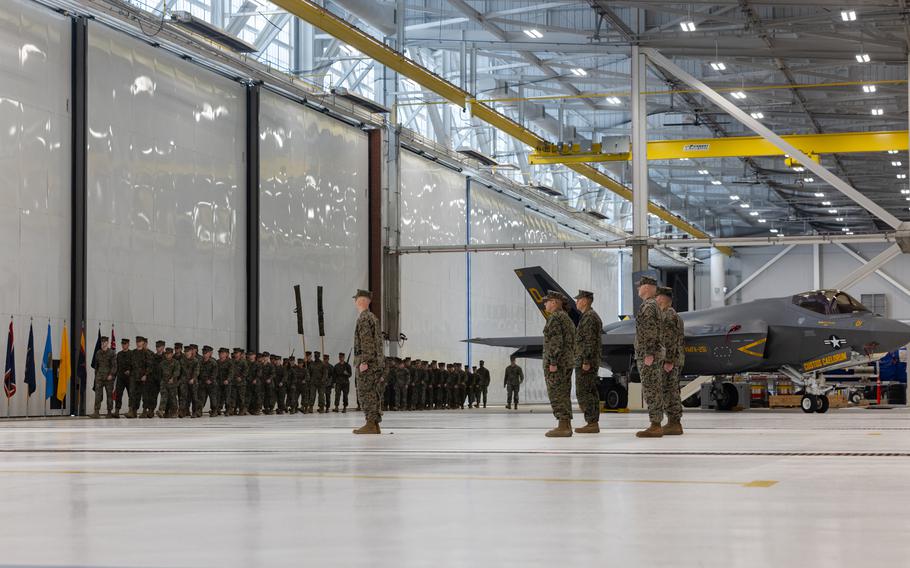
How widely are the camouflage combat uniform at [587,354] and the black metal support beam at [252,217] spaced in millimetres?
15680

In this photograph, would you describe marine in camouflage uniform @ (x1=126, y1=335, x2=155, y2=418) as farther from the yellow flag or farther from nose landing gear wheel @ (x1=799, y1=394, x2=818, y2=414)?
nose landing gear wheel @ (x1=799, y1=394, x2=818, y2=414)

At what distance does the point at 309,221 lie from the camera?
28.5 meters

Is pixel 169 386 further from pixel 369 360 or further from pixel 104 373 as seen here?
pixel 369 360

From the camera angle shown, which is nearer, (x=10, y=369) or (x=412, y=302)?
(x=10, y=369)

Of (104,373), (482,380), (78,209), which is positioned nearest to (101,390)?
(104,373)

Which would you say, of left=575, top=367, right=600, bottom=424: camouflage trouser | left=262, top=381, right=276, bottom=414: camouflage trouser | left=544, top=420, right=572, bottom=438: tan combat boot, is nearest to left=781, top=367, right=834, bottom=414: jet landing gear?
left=262, top=381, right=276, bottom=414: camouflage trouser

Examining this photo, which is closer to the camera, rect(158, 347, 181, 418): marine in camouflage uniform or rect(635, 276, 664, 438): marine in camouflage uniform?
rect(635, 276, 664, 438): marine in camouflage uniform

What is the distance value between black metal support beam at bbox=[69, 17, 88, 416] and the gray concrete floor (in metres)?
12.4

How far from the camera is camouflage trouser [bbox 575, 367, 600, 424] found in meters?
10.8

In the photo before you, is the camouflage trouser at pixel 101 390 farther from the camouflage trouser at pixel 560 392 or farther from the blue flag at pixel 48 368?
the camouflage trouser at pixel 560 392

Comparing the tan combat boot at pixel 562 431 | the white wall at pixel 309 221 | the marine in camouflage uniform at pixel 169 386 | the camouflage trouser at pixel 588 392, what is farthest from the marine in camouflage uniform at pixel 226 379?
the tan combat boot at pixel 562 431

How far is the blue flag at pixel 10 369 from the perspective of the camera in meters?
18.8

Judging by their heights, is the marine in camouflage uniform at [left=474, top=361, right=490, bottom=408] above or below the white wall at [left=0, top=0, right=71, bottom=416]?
below

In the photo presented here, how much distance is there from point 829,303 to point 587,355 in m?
12.9
